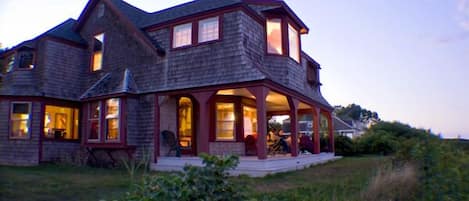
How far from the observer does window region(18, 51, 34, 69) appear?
14.1 metres

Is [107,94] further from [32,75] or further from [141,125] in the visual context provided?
[32,75]

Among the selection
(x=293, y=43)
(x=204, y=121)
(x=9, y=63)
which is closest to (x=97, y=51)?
(x=9, y=63)

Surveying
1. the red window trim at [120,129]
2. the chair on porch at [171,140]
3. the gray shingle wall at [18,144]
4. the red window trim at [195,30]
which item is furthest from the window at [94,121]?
the red window trim at [195,30]

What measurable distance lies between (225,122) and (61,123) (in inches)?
256

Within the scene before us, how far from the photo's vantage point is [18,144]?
13.0m

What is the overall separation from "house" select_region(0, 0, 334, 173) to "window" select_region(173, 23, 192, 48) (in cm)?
4

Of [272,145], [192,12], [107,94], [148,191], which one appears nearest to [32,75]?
[107,94]

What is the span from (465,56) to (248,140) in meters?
8.65

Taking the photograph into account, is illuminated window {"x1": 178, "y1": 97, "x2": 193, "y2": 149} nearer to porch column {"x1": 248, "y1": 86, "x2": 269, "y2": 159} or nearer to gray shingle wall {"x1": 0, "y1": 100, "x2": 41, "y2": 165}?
porch column {"x1": 248, "y1": 86, "x2": 269, "y2": 159}

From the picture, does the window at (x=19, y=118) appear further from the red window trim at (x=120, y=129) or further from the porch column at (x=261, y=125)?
the porch column at (x=261, y=125)

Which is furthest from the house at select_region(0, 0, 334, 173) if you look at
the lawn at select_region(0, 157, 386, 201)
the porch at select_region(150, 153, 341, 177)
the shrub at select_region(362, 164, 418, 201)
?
the shrub at select_region(362, 164, 418, 201)

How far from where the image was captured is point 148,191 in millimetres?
2920

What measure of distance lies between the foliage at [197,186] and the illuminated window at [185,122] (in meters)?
10.2

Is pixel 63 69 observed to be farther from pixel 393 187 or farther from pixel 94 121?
pixel 393 187
